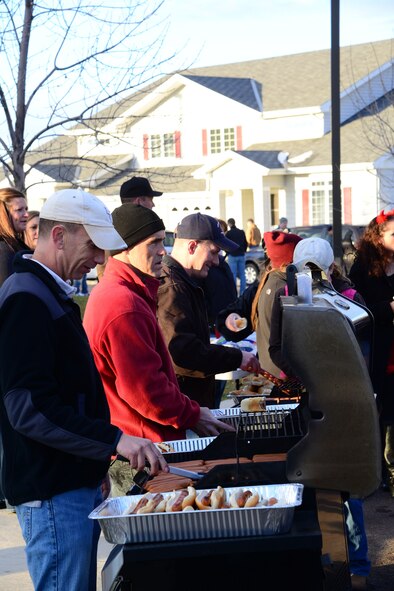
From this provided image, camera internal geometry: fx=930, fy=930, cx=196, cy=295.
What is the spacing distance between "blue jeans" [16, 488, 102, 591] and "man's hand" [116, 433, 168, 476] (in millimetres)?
194

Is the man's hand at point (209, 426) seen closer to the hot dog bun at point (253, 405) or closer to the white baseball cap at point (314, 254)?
the hot dog bun at point (253, 405)

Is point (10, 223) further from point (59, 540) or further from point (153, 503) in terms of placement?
point (153, 503)

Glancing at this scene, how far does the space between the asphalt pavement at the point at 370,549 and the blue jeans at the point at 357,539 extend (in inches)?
9.9

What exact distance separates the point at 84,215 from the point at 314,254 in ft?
5.99

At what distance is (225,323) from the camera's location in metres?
6.44

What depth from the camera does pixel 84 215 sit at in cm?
322

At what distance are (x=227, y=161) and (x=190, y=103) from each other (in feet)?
15.6

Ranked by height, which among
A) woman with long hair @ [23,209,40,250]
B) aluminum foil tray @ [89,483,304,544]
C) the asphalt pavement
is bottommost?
the asphalt pavement

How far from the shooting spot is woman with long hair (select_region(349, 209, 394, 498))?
668 centimetres

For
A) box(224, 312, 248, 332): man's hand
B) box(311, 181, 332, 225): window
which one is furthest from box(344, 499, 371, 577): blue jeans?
box(311, 181, 332, 225): window

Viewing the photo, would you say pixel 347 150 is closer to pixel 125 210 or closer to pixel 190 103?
pixel 190 103

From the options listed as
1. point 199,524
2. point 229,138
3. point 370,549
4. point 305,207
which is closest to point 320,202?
point 305,207

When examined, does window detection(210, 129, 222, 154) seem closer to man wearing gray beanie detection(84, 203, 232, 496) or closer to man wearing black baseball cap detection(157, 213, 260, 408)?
man wearing black baseball cap detection(157, 213, 260, 408)

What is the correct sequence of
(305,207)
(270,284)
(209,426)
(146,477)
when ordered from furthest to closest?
(305,207) → (270,284) → (209,426) → (146,477)
